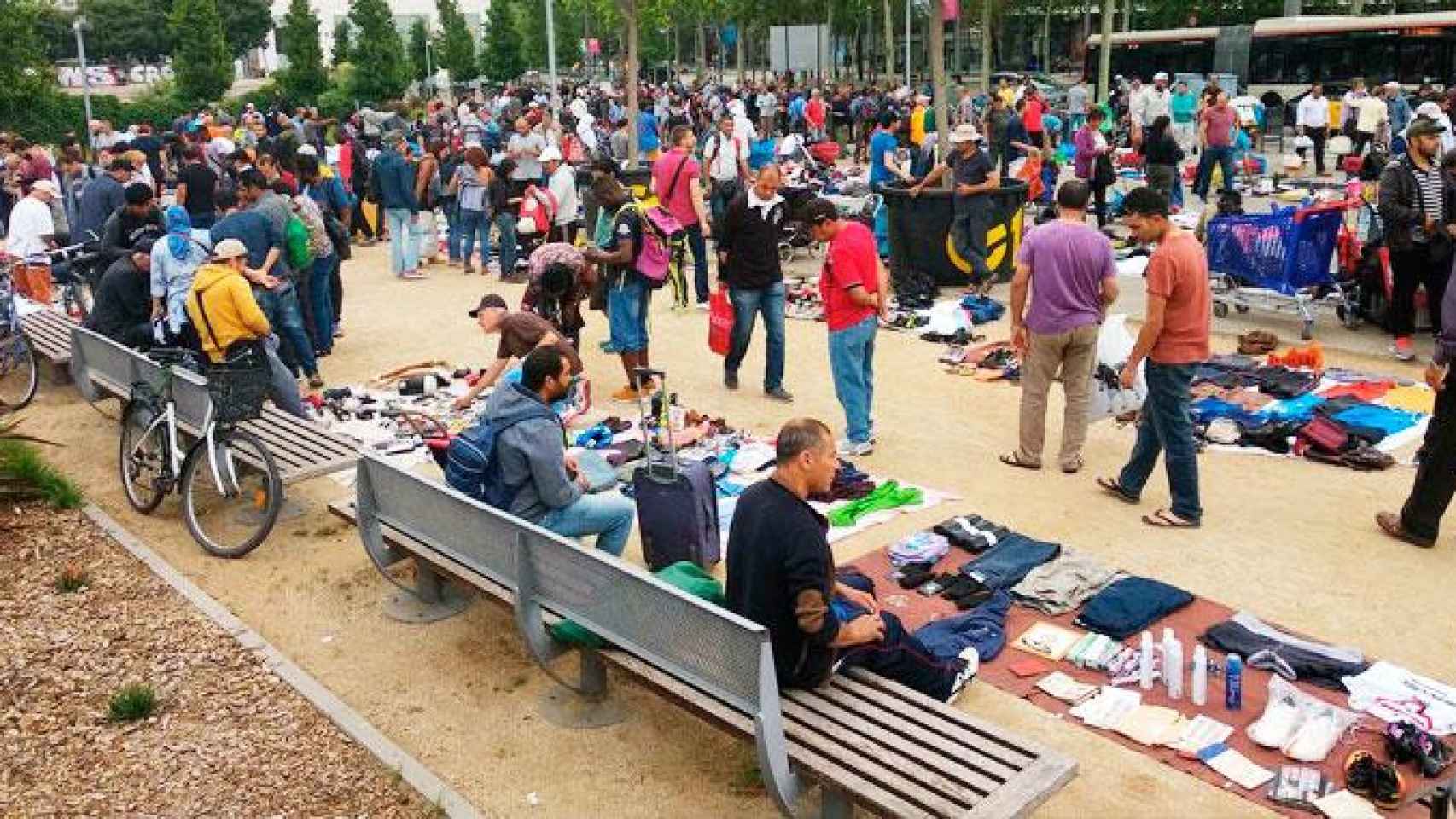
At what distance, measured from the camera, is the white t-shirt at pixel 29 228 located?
1368cm

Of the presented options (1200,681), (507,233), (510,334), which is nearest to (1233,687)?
(1200,681)

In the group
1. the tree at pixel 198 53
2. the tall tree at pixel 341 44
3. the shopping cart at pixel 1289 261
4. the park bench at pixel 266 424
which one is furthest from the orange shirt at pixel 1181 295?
the tall tree at pixel 341 44

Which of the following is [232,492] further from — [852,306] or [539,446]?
[852,306]

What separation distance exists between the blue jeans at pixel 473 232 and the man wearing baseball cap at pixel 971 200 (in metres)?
5.76

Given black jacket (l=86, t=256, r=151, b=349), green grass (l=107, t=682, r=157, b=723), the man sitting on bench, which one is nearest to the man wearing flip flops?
the man sitting on bench

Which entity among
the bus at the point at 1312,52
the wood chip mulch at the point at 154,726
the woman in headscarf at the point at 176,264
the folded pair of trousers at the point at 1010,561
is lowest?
the wood chip mulch at the point at 154,726

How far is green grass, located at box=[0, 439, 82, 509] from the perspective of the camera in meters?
8.51

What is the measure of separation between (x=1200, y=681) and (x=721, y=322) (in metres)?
5.59

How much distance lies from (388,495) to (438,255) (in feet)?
39.0

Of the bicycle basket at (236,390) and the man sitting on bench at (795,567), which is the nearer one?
the man sitting on bench at (795,567)

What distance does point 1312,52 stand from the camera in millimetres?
29703

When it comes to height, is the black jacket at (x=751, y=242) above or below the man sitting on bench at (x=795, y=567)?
above

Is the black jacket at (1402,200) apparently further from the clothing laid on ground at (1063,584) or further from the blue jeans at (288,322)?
the blue jeans at (288,322)

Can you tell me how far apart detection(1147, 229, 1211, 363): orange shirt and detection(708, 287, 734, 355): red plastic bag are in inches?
151
